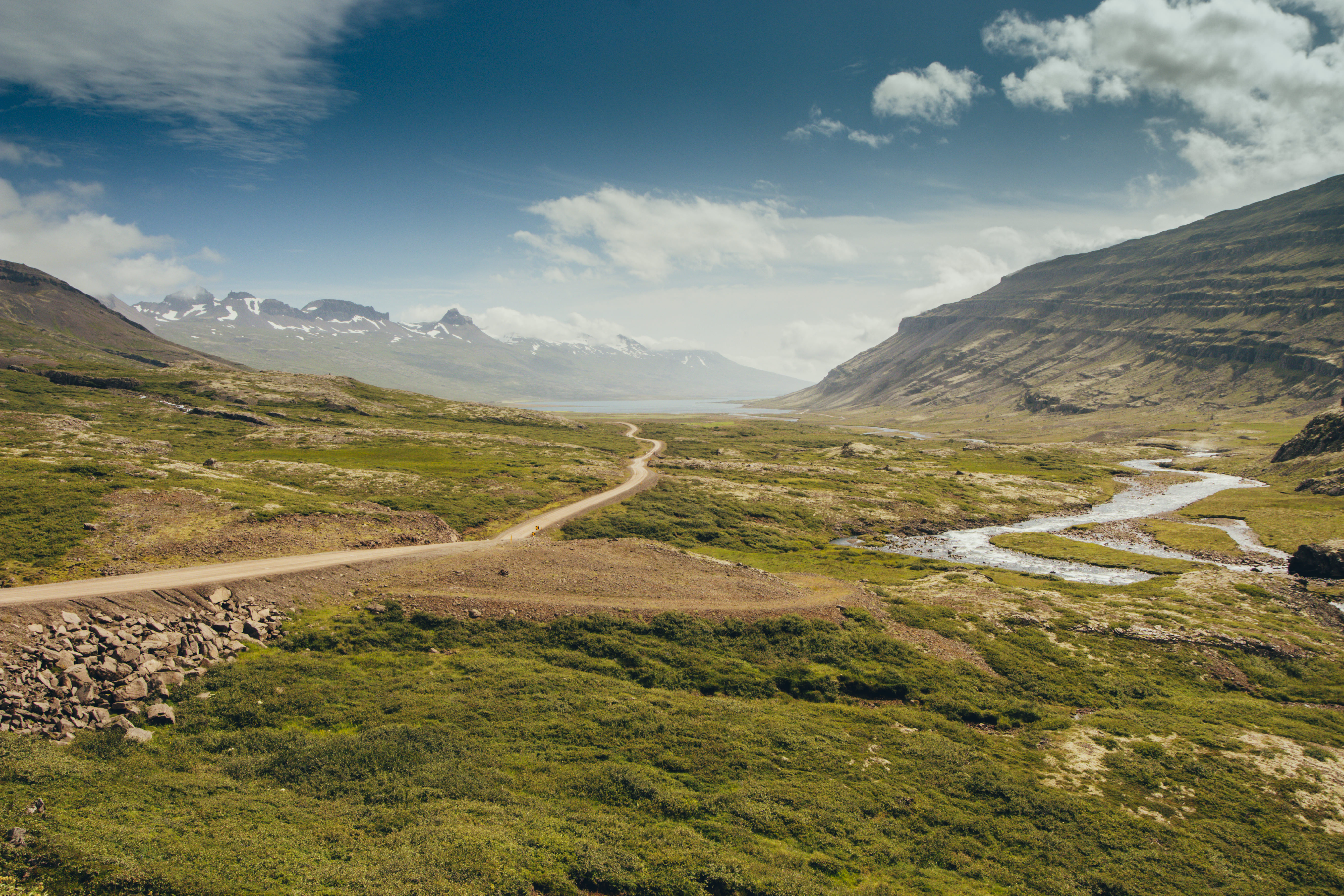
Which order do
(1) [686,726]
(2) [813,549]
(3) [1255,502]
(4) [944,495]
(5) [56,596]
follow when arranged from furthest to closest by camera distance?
(4) [944,495] → (3) [1255,502] → (2) [813,549] → (5) [56,596] → (1) [686,726]

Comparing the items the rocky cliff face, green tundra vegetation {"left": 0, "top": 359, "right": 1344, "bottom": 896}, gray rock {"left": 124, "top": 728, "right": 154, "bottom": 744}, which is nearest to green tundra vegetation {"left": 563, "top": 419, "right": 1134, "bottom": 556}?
green tundra vegetation {"left": 0, "top": 359, "right": 1344, "bottom": 896}

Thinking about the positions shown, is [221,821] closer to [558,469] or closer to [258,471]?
[258,471]

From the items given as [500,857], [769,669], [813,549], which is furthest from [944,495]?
[500,857]

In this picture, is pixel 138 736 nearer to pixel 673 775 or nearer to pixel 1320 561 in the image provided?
pixel 673 775

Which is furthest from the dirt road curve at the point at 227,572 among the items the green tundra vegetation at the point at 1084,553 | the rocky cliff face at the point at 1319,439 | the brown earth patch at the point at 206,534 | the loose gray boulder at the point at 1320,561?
the rocky cliff face at the point at 1319,439

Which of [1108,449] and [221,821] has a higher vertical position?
[1108,449]

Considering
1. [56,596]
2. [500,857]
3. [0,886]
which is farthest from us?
[56,596]
